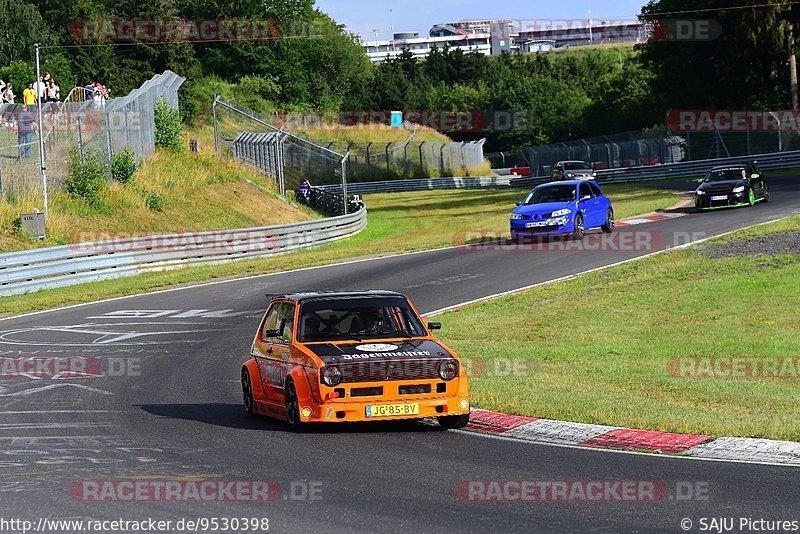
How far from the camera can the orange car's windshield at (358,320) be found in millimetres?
12094

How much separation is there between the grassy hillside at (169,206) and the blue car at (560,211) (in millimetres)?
12098

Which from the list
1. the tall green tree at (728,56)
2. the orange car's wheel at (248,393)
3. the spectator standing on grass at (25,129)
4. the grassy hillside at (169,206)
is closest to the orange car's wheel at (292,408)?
the orange car's wheel at (248,393)

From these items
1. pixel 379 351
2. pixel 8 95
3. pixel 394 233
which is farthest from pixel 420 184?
pixel 379 351

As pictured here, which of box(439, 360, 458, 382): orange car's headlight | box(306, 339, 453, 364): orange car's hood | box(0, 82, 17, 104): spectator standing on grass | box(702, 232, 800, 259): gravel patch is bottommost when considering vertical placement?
box(702, 232, 800, 259): gravel patch

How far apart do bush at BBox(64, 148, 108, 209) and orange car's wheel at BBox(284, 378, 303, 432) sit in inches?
1007

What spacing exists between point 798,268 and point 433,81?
12222 cm

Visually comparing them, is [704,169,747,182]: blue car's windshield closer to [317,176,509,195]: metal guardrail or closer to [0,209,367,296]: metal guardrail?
[0,209,367,296]: metal guardrail

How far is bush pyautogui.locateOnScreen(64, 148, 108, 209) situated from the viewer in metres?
35.5

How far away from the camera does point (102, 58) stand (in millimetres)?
80375

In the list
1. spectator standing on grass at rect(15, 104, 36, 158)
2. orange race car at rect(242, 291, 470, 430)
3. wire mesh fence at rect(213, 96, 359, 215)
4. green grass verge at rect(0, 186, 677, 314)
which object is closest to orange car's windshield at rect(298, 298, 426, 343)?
orange race car at rect(242, 291, 470, 430)

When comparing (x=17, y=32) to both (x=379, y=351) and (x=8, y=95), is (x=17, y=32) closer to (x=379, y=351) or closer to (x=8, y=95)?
(x=8, y=95)

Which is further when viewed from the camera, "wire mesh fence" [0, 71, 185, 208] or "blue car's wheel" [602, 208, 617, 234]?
"blue car's wheel" [602, 208, 617, 234]

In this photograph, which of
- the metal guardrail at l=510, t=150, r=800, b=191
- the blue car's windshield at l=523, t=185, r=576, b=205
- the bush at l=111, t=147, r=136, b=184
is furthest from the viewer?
the metal guardrail at l=510, t=150, r=800, b=191

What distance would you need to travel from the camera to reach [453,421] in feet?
37.3
